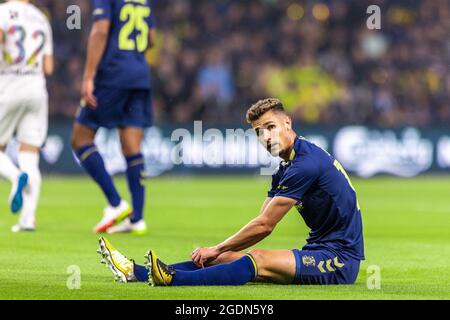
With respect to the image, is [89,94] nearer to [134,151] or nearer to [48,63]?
[48,63]

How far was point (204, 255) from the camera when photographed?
767 cm

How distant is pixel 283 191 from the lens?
7.61 meters

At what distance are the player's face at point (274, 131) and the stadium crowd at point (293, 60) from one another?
612 inches

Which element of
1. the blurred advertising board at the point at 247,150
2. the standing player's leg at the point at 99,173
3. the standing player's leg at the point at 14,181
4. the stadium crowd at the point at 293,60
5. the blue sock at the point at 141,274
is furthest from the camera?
the stadium crowd at the point at 293,60

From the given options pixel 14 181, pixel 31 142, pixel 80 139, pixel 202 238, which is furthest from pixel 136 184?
pixel 14 181

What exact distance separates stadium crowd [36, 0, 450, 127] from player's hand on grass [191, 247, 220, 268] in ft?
50.9

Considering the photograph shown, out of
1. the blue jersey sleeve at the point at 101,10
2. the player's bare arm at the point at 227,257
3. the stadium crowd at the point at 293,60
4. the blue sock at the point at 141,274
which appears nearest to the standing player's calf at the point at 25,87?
the blue jersey sleeve at the point at 101,10

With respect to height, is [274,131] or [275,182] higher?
[274,131]

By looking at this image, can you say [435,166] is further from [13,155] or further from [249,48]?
[13,155]

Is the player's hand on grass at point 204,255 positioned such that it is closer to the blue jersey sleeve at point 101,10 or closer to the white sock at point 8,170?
the white sock at point 8,170

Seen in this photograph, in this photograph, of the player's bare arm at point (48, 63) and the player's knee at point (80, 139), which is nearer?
the player's bare arm at point (48, 63)

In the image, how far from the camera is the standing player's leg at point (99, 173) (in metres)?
12.0

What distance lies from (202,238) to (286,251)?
13.2 ft
